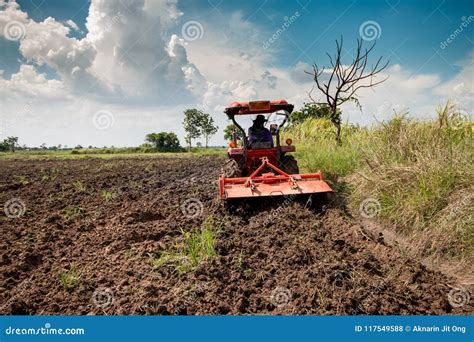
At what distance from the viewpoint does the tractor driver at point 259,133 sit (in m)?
7.50

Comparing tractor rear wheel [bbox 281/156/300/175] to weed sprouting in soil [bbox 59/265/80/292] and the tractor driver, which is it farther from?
weed sprouting in soil [bbox 59/265/80/292]

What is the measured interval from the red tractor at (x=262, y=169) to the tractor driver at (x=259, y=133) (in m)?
0.04

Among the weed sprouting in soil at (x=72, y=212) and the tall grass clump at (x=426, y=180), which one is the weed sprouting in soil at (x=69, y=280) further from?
the tall grass clump at (x=426, y=180)

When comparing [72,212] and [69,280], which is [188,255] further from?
[72,212]

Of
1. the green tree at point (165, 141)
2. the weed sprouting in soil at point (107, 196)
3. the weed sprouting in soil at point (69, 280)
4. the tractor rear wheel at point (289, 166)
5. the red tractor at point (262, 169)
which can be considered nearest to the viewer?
the weed sprouting in soil at point (69, 280)

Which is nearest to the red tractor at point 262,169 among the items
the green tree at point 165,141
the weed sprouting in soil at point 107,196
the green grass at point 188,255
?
the green grass at point 188,255

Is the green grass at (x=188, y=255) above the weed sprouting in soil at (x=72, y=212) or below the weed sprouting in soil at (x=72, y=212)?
below

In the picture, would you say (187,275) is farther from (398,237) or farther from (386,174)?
(386,174)

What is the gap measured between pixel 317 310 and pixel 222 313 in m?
0.80

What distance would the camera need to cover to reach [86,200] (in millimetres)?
8406

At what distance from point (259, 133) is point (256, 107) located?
0.69 meters

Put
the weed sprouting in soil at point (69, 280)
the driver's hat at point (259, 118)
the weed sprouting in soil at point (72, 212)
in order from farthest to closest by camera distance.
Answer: the driver's hat at point (259, 118), the weed sprouting in soil at point (72, 212), the weed sprouting in soil at point (69, 280)

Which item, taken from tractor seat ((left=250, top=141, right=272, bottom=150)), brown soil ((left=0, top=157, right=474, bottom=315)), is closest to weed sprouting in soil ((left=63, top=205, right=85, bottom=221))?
brown soil ((left=0, top=157, right=474, bottom=315))

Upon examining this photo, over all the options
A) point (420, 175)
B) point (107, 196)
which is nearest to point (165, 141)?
point (107, 196)
